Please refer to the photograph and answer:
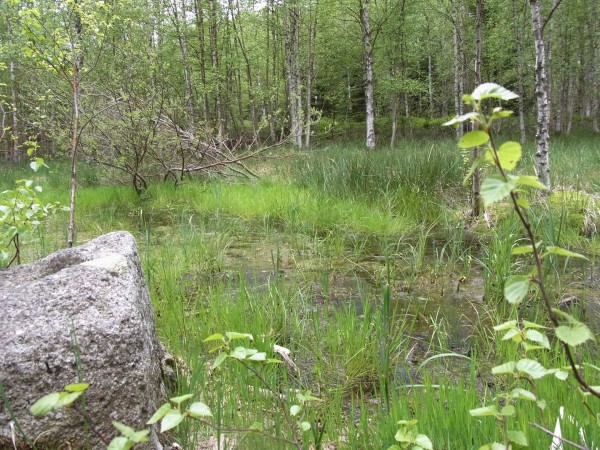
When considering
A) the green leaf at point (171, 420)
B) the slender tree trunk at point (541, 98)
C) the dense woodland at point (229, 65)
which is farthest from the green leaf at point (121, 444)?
the slender tree trunk at point (541, 98)

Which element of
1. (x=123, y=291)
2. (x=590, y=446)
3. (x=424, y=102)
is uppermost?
(x=424, y=102)

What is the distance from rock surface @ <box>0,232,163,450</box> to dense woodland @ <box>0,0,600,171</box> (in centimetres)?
224

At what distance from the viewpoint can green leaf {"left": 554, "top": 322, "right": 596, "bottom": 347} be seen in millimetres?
805

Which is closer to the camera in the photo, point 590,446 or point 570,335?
point 570,335

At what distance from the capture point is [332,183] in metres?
7.59

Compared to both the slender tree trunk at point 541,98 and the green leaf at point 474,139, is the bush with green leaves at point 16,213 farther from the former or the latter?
the slender tree trunk at point 541,98

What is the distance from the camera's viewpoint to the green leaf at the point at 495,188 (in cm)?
73

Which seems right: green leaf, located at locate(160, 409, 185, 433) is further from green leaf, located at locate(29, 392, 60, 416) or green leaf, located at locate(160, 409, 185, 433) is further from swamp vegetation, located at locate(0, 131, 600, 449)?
swamp vegetation, located at locate(0, 131, 600, 449)

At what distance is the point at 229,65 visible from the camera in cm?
1928

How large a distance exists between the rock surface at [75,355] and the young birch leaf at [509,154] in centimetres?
124

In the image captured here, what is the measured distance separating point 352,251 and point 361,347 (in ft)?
8.28

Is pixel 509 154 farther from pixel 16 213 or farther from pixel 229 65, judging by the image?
pixel 229 65

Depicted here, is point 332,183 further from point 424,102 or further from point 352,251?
point 424,102

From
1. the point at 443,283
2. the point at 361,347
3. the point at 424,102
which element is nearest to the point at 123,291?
the point at 361,347
